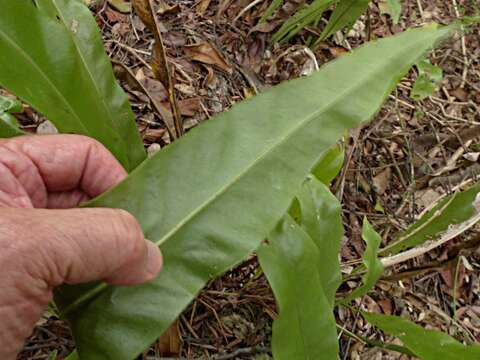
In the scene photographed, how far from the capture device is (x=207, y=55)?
1.28 meters

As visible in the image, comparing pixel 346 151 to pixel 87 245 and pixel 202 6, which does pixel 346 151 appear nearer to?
pixel 202 6

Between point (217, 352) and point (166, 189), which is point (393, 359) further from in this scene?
point (166, 189)

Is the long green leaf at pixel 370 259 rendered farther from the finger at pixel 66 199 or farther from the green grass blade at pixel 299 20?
the green grass blade at pixel 299 20

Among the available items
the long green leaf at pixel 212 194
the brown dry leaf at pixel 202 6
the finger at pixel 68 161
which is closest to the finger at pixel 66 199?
the finger at pixel 68 161

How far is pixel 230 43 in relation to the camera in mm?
1331

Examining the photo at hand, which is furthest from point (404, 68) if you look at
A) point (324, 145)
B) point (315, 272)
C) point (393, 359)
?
point (393, 359)

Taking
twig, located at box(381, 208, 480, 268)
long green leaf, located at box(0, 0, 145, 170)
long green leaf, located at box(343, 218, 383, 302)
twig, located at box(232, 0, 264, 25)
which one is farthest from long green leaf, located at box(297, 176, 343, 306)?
twig, located at box(232, 0, 264, 25)

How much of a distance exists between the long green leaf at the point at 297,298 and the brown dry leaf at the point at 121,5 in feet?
2.55

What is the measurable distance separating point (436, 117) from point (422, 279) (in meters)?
0.46

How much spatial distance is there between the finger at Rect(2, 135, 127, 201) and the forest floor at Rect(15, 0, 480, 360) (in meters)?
0.30

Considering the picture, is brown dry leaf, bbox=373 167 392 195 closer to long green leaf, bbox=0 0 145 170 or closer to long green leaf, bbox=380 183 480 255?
long green leaf, bbox=380 183 480 255

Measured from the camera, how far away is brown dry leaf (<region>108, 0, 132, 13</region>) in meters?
1.26

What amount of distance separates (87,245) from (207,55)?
0.83 meters

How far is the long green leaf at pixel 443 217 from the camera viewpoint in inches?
35.6
